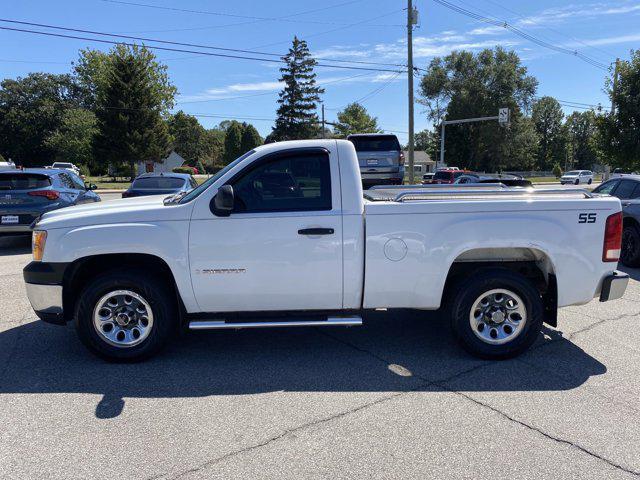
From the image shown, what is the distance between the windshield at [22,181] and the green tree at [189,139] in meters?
93.3

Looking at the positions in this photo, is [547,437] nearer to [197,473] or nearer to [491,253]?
[491,253]

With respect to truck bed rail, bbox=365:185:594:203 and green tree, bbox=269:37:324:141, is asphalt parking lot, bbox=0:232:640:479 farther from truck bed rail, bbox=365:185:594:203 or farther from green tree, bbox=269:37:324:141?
green tree, bbox=269:37:324:141

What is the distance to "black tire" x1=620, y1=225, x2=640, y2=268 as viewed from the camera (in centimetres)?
918

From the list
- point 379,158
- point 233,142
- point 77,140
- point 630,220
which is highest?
point 233,142

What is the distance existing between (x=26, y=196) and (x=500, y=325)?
31.5 feet

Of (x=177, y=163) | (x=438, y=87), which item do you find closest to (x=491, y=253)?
(x=438, y=87)

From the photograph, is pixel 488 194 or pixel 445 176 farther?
pixel 445 176

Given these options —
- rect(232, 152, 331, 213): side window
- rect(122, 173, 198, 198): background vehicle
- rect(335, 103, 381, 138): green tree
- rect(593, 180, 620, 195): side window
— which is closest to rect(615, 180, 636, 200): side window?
rect(593, 180, 620, 195): side window

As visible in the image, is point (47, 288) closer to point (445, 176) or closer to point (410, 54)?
point (410, 54)

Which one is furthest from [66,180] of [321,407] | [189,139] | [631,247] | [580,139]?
[580,139]

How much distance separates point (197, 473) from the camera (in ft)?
9.59

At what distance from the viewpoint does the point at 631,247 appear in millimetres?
9305

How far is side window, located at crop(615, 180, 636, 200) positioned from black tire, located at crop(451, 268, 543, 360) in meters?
6.67

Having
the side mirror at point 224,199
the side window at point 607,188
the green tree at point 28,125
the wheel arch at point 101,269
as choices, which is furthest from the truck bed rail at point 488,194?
the green tree at point 28,125
